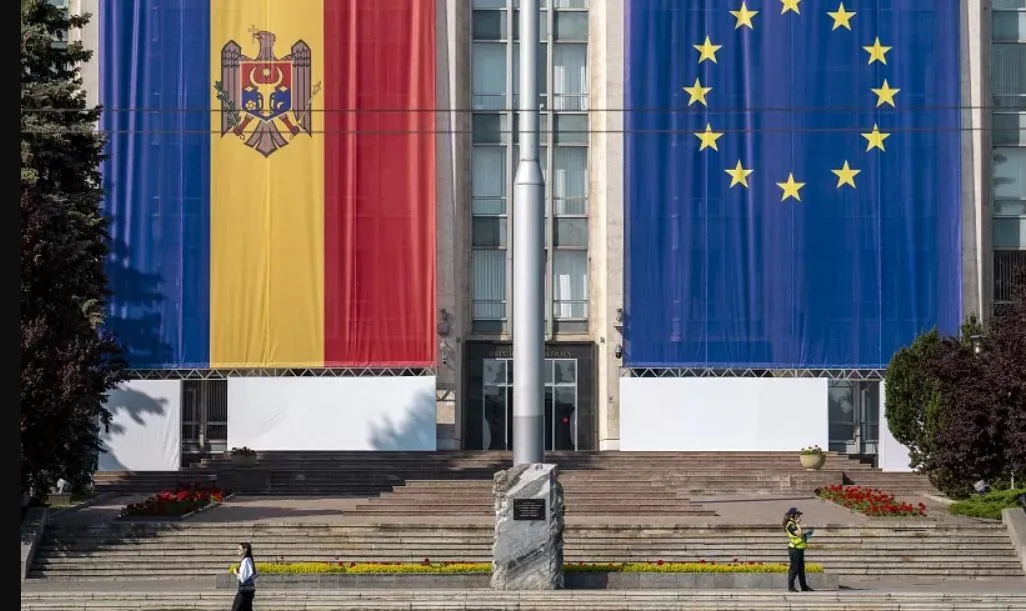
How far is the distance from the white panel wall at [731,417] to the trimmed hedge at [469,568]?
1757 cm

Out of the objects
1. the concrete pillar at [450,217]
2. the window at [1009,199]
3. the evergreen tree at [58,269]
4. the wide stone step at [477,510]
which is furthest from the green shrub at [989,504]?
the evergreen tree at [58,269]

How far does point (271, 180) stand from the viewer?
44.9 meters

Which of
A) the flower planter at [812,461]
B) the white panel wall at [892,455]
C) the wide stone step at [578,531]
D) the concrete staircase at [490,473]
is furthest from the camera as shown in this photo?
the white panel wall at [892,455]

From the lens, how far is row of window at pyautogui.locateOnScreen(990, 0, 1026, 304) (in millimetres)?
45906

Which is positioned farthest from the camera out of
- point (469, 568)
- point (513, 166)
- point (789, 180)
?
point (513, 166)

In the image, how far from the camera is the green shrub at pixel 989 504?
32.0 meters

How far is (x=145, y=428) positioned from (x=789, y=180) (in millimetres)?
20835

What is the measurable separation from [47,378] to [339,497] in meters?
12.7

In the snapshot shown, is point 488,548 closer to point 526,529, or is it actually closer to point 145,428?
point 526,529

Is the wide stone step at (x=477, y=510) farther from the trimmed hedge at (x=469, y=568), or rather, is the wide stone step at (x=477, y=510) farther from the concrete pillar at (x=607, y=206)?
the concrete pillar at (x=607, y=206)

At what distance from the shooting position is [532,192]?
26453 millimetres

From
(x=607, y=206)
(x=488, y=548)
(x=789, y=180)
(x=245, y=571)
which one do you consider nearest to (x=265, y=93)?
(x=607, y=206)

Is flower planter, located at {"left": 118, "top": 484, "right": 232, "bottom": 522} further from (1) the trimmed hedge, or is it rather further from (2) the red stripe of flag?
(2) the red stripe of flag

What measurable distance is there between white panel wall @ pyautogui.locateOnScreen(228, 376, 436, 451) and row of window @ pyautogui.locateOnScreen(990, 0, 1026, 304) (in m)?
18.2
